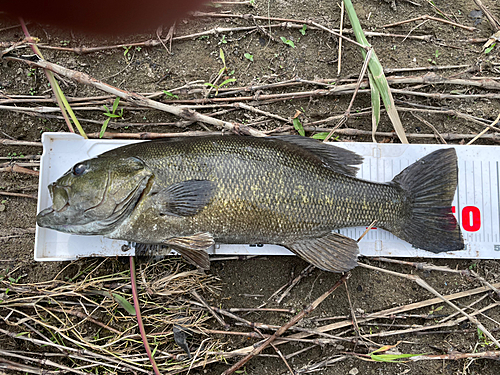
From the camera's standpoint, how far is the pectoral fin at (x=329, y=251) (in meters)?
2.95

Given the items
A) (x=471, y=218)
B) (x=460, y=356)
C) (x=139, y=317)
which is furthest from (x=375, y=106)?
(x=139, y=317)

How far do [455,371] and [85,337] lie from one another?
3561 millimetres

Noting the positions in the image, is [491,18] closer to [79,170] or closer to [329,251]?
[329,251]

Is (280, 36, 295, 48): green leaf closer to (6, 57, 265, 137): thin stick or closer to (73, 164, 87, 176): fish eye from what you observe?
(6, 57, 265, 137): thin stick

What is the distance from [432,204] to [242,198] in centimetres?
169

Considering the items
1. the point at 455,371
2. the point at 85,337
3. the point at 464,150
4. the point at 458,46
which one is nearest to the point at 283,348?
the point at 455,371

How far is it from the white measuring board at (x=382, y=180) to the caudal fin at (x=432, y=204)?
1.18ft

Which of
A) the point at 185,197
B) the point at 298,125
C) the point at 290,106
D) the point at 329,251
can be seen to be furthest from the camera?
the point at 290,106

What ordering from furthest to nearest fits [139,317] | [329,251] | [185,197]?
[139,317], [329,251], [185,197]

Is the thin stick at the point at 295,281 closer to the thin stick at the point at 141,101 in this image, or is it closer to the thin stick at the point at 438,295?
the thin stick at the point at 438,295

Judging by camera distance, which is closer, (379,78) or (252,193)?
(252,193)

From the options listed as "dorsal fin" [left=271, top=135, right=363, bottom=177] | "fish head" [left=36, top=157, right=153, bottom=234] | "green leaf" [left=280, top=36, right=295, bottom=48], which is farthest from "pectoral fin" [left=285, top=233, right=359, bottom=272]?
"green leaf" [left=280, top=36, right=295, bottom=48]

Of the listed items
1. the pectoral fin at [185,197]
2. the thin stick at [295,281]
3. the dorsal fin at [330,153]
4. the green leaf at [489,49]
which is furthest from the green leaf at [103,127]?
the green leaf at [489,49]

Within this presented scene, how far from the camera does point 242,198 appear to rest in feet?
9.08
